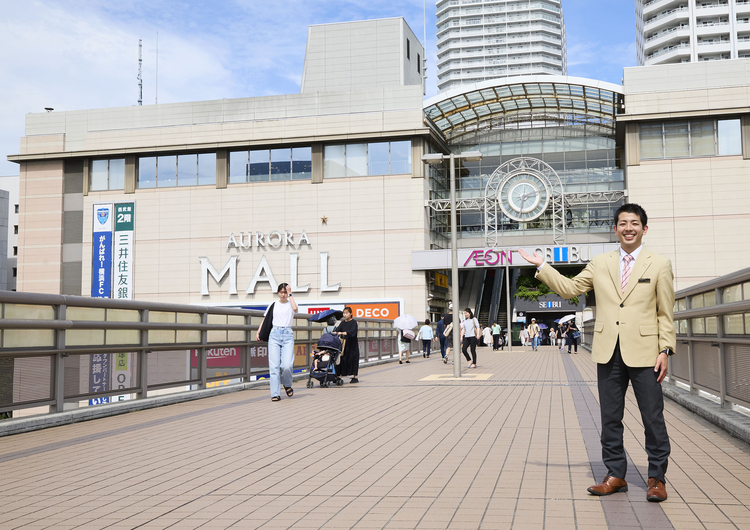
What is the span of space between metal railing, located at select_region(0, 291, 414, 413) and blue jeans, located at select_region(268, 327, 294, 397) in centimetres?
127

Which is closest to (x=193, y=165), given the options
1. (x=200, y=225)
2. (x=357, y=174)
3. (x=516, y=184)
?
(x=200, y=225)

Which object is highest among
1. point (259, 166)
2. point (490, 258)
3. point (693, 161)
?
point (259, 166)

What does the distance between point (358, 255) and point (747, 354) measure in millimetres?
40333

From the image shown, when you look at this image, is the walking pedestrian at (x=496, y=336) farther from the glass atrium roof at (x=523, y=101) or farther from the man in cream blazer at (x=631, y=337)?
the man in cream blazer at (x=631, y=337)

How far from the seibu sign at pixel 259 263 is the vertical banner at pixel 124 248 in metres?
4.99

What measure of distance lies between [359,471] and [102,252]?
48.2 meters

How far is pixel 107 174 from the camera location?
51.3 m

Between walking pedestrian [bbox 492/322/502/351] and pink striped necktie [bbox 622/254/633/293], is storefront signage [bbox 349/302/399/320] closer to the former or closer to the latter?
walking pedestrian [bbox 492/322/502/351]

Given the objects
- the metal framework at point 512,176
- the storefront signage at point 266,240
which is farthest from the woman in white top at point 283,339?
the storefront signage at point 266,240

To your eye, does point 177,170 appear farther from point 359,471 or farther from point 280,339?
point 359,471

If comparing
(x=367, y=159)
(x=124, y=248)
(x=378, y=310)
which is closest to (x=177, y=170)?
(x=124, y=248)

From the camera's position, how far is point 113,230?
50438 millimetres

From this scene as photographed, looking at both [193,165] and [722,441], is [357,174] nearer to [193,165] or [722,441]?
[193,165]

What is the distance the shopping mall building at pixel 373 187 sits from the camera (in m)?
44.7
